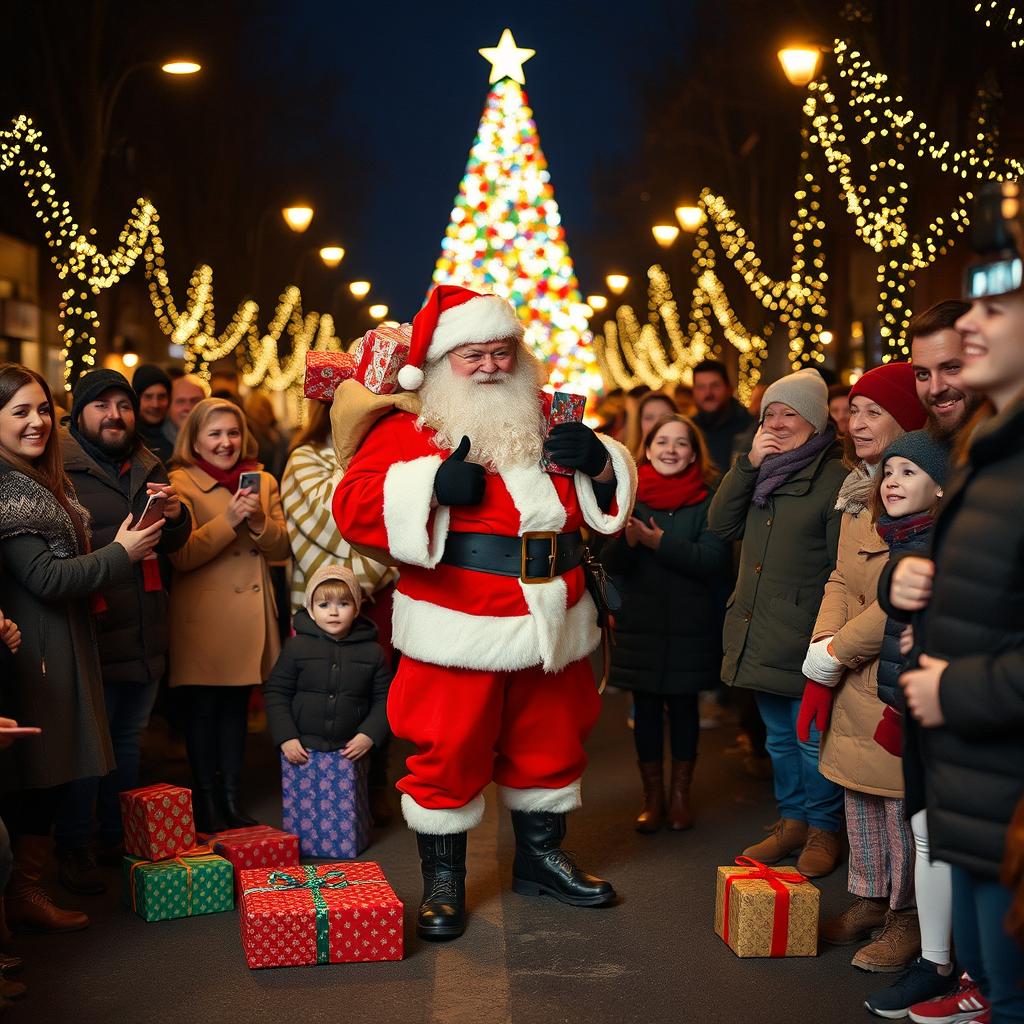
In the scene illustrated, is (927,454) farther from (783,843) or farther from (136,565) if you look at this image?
(136,565)

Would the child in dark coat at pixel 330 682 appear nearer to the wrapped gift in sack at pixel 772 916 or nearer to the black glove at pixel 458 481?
the black glove at pixel 458 481

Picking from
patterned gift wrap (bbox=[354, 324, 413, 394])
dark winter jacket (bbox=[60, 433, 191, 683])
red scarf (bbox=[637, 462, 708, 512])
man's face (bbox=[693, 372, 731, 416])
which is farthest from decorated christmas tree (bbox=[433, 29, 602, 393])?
patterned gift wrap (bbox=[354, 324, 413, 394])

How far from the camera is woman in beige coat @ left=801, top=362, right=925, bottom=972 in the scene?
17.9 ft

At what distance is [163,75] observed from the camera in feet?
66.7

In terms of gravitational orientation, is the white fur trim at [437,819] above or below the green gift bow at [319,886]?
above

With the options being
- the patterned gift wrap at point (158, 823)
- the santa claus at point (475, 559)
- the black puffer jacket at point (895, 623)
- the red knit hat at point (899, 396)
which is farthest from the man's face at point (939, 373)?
the patterned gift wrap at point (158, 823)

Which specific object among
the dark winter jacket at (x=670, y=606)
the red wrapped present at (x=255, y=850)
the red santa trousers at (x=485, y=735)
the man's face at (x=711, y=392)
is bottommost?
the red wrapped present at (x=255, y=850)

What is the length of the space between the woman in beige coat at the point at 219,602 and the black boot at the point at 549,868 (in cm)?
169

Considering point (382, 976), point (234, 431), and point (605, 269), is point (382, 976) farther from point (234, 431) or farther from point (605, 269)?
point (605, 269)

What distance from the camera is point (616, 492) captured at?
6.20 m

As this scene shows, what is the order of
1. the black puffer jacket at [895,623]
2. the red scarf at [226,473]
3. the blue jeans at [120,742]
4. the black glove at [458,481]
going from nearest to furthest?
1. the black puffer jacket at [895,623]
2. the black glove at [458,481]
3. the blue jeans at [120,742]
4. the red scarf at [226,473]

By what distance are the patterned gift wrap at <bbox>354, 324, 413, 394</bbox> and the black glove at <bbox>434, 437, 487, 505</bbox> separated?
545 millimetres

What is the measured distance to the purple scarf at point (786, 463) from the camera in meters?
6.63

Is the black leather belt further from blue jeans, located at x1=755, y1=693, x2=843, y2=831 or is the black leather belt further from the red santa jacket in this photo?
blue jeans, located at x1=755, y1=693, x2=843, y2=831
